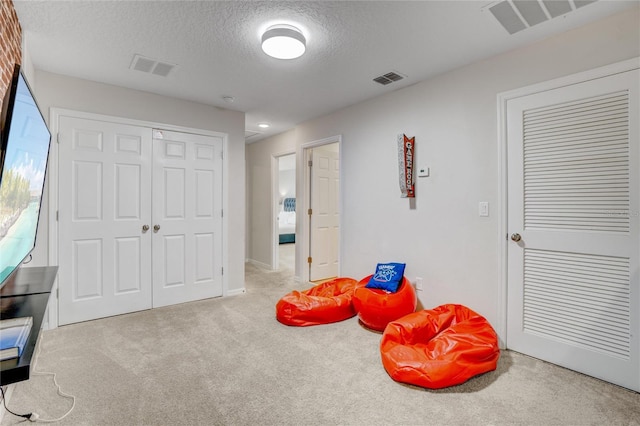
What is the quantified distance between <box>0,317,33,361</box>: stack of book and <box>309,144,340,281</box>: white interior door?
3.68 meters

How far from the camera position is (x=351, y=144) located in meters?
3.93

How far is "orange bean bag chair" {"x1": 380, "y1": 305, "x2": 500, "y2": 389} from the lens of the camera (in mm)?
2016

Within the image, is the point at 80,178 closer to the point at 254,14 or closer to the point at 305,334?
the point at 254,14

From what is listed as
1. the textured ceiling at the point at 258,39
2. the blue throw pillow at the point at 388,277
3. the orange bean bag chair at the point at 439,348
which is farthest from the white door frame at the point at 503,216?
the blue throw pillow at the point at 388,277

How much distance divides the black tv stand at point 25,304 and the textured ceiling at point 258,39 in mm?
1682

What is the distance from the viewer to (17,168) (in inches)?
53.7

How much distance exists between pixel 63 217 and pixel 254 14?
262 centimetres

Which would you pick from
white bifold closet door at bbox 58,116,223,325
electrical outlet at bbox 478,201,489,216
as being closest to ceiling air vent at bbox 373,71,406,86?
electrical outlet at bbox 478,201,489,216

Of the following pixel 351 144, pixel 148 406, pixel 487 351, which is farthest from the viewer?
pixel 351 144

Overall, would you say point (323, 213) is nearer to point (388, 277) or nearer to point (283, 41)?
point (388, 277)

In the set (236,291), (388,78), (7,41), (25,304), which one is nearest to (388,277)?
(388,78)

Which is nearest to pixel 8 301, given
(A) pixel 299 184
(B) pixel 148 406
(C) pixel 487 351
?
(B) pixel 148 406

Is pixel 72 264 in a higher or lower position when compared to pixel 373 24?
lower

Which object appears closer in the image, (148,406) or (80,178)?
(148,406)
